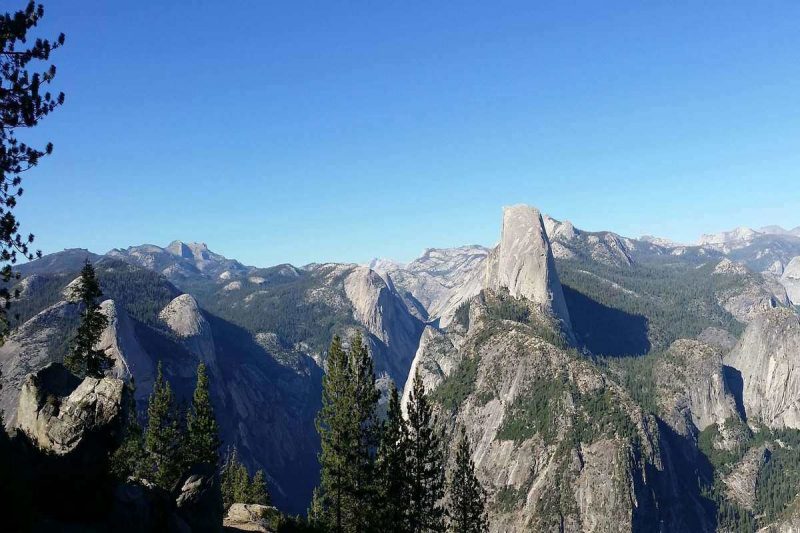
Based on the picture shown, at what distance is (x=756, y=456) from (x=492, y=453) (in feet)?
344

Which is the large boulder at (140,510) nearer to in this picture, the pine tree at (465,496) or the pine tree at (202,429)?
the pine tree at (465,496)

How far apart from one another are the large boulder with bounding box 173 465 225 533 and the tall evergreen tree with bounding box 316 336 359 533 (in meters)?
9.76

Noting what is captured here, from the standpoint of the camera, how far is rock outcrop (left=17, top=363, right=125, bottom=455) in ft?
78.5

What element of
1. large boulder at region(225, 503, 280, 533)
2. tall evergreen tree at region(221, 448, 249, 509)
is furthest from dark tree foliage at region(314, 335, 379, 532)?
tall evergreen tree at region(221, 448, 249, 509)

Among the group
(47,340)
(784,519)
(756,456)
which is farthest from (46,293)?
(756,456)

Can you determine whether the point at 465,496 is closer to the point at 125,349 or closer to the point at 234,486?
the point at 234,486

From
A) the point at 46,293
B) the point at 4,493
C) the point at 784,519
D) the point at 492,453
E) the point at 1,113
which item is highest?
the point at 46,293

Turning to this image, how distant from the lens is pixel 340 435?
3950cm

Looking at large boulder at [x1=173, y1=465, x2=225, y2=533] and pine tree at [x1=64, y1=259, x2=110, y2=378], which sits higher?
Answer: pine tree at [x1=64, y1=259, x2=110, y2=378]

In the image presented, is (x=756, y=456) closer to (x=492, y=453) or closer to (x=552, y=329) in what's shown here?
(x=552, y=329)

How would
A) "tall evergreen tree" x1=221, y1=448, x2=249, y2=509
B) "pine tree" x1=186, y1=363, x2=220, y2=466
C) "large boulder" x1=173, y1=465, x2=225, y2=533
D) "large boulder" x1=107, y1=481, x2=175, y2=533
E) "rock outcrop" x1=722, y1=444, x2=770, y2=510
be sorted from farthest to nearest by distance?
"rock outcrop" x1=722, y1=444, x2=770, y2=510, "tall evergreen tree" x1=221, y1=448, x2=249, y2=509, "pine tree" x1=186, y1=363, x2=220, y2=466, "large boulder" x1=173, y1=465, x2=225, y2=533, "large boulder" x1=107, y1=481, x2=175, y2=533

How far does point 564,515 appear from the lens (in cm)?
11950

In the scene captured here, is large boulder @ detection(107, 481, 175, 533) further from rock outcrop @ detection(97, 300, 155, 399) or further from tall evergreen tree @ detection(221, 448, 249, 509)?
rock outcrop @ detection(97, 300, 155, 399)

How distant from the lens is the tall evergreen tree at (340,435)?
129 feet
